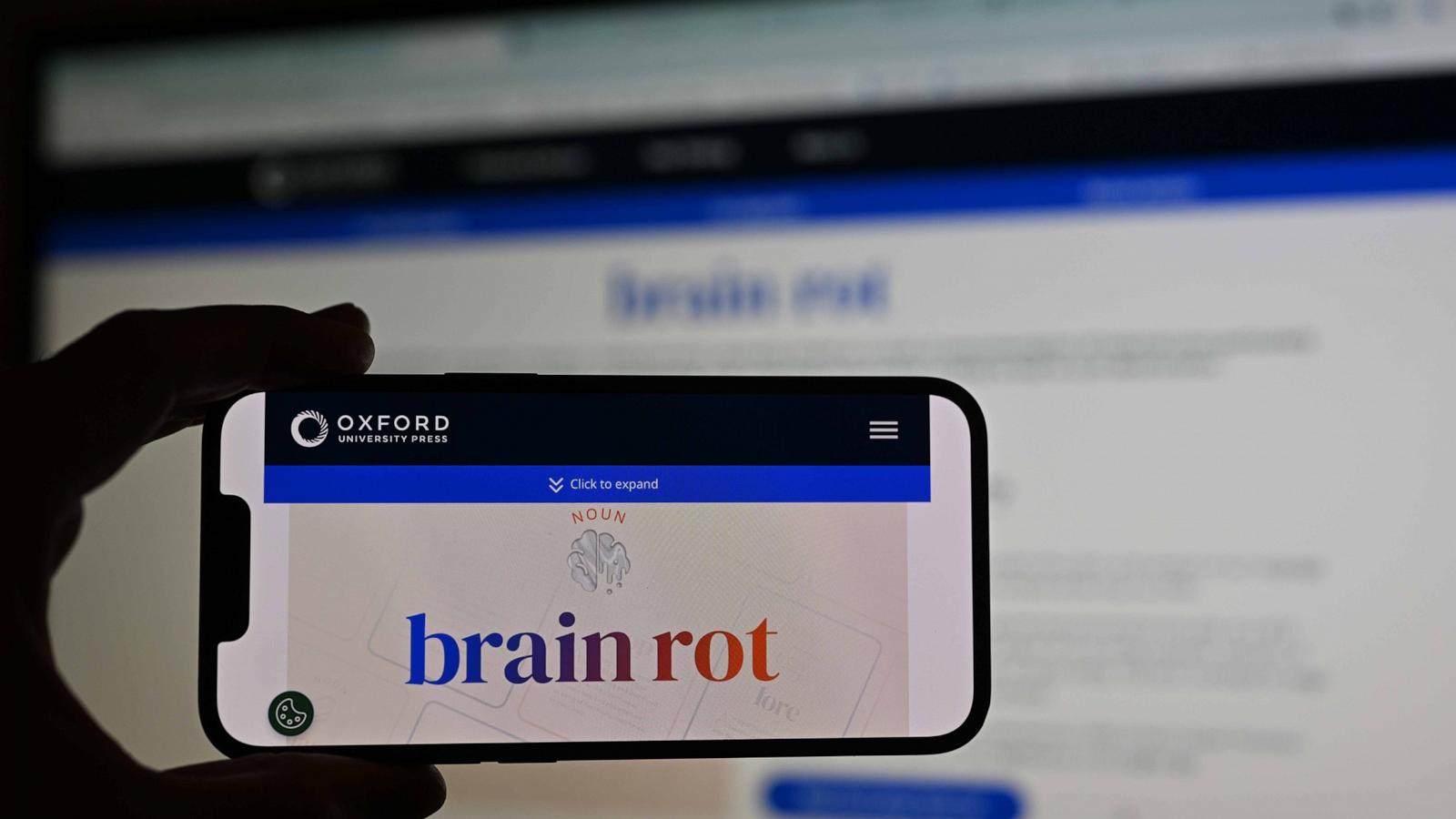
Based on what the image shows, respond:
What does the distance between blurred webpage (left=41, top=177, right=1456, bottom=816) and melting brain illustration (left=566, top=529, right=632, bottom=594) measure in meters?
0.39

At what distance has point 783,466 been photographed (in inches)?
15.6

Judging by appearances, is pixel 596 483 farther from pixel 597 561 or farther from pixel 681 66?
pixel 681 66

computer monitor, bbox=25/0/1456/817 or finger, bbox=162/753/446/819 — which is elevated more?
computer monitor, bbox=25/0/1456/817

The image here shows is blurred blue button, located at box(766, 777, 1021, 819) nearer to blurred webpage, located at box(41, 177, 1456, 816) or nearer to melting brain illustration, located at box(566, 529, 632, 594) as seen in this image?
blurred webpage, located at box(41, 177, 1456, 816)

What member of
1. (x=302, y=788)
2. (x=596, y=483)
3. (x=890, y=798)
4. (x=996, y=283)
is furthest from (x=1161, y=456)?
(x=302, y=788)

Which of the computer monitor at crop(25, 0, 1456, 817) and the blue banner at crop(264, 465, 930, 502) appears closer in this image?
the blue banner at crop(264, 465, 930, 502)

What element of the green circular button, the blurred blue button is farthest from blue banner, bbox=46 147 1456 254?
the green circular button

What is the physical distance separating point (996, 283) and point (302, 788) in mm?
540

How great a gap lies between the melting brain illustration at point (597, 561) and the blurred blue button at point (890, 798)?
0.42 meters

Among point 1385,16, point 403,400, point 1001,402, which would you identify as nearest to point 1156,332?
point 1001,402

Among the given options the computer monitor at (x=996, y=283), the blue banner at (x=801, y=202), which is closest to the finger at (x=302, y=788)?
the computer monitor at (x=996, y=283)

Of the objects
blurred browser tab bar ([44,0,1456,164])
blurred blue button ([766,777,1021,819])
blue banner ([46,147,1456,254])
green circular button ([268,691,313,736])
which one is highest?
blurred browser tab bar ([44,0,1456,164])

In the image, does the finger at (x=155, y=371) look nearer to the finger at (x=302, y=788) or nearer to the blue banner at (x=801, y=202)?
the finger at (x=302, y=788)

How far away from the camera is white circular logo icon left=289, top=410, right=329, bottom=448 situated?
378 mm
